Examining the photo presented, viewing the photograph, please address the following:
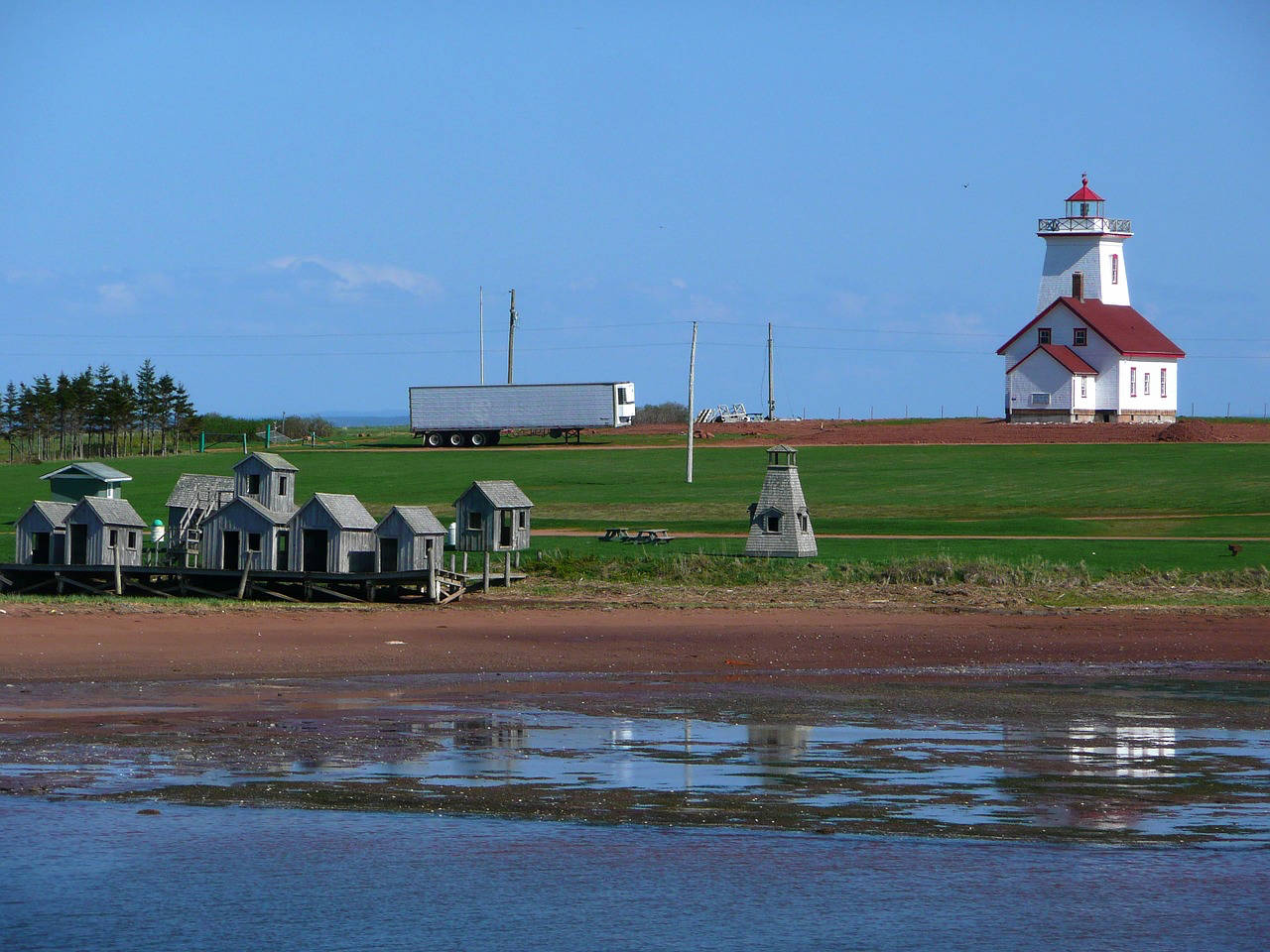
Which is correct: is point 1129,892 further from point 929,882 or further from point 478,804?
point 478,804

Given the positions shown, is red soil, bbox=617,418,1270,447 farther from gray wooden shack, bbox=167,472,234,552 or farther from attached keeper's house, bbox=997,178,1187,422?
gray wooden shack, bbox=167,472,234,552

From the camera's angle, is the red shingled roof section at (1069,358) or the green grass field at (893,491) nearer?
the green grass field at (893,491)

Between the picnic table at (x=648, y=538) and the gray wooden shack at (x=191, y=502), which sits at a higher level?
the gray wooden shack at (x=191, y=502)

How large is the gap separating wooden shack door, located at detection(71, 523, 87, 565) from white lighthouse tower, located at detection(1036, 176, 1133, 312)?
204 feet

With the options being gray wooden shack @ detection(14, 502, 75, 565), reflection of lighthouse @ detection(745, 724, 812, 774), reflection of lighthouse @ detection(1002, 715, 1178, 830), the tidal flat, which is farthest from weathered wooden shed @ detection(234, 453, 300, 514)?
reflection of lighthouse @ detection(1002, 715, 1178, 830)

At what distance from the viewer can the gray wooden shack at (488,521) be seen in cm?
3266

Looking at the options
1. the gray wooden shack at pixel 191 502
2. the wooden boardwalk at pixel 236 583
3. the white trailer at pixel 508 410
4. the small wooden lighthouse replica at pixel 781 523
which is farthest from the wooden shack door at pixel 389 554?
the white trailer at pixel 508 410

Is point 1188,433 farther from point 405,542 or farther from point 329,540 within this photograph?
point 329,540

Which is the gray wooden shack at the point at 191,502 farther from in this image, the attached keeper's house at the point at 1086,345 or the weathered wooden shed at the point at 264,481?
the attached keeper's house at the point at 1086,345

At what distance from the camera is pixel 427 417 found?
87188 millimetres

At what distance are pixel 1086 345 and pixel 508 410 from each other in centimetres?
2993

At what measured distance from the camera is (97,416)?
3984 inches

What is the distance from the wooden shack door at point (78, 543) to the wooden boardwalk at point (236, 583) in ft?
0.85

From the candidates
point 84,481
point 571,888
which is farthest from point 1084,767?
point 84,481
